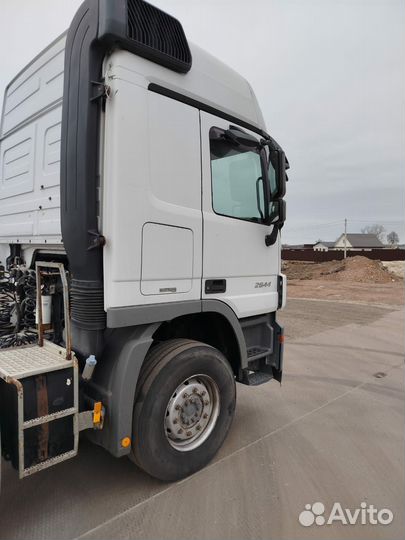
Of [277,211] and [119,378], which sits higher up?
[277,211]

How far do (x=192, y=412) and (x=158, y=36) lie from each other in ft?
8.71

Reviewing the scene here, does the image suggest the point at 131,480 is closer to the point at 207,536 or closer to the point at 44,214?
the point at 207,536

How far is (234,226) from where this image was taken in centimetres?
305

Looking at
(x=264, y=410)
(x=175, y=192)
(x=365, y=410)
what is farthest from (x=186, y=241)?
(x=365, y=410)

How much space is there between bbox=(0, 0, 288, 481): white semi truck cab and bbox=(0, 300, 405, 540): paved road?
0.85 feet

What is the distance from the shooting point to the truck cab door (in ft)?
9.37

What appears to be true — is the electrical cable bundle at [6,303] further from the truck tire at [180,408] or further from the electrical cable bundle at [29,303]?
the truck tire at [180,408]

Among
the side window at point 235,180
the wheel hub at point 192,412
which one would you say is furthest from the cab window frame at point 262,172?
the wheel hub at point 192,412

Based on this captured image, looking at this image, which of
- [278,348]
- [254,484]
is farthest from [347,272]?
[254,484]

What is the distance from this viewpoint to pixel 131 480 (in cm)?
275

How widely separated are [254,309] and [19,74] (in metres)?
3.17

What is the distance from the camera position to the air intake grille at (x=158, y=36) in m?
2.33

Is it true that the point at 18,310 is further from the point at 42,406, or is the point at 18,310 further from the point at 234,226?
the point at 234,226

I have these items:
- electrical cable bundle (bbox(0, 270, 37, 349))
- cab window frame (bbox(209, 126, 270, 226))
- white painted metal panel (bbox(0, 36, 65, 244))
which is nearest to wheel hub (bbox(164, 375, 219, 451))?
electrical cable bundle (bbox(0, 270, 37, 349))
